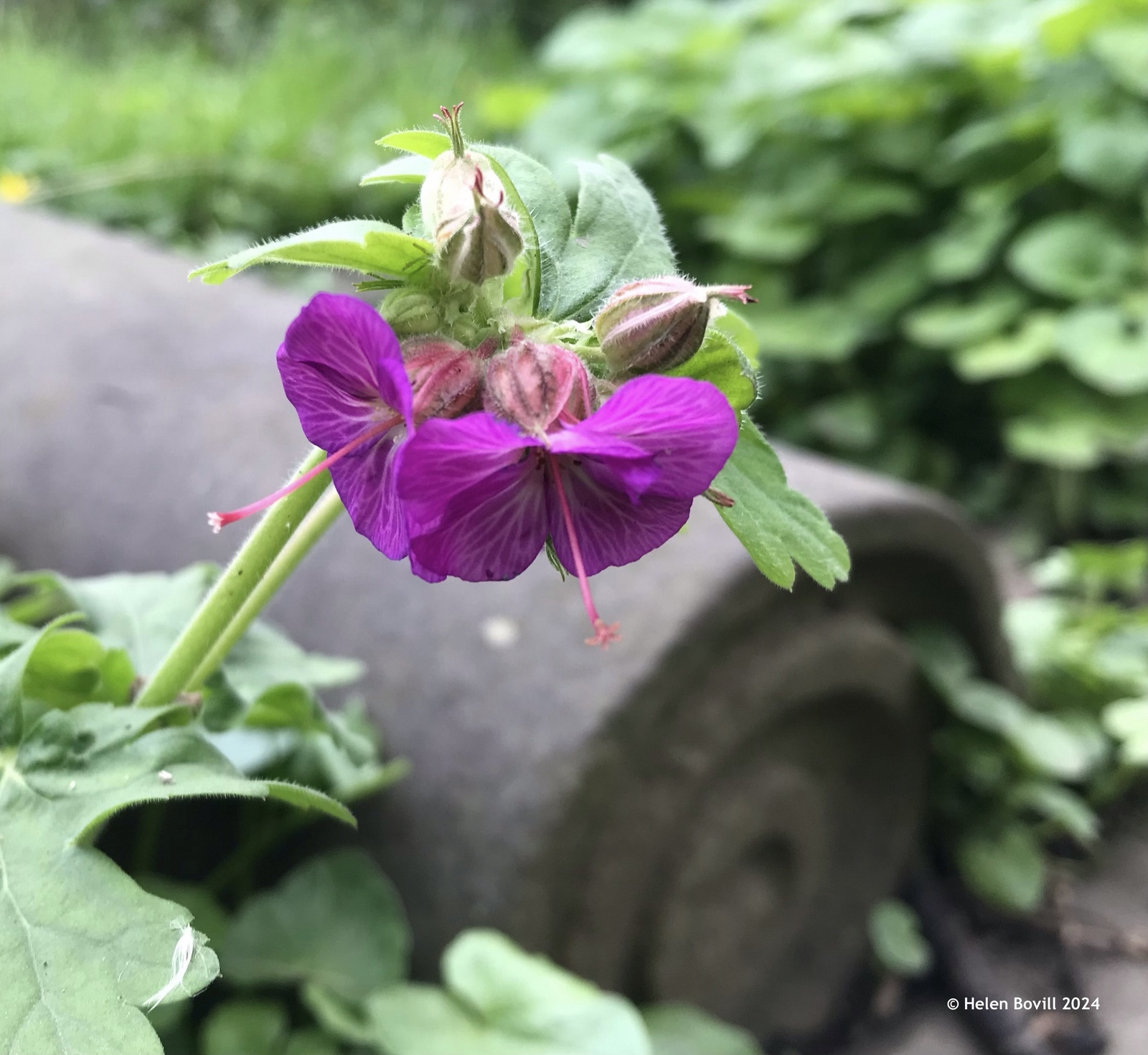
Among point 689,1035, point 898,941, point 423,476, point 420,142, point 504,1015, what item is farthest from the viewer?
point 898,941

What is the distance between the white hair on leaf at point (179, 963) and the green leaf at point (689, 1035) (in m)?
0.70

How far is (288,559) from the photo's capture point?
521 mm

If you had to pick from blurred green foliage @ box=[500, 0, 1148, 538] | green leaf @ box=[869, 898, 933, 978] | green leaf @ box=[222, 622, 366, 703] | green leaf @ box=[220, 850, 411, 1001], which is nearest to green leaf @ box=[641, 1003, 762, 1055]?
green leaf @ box=[220, 850, 411, 1001]

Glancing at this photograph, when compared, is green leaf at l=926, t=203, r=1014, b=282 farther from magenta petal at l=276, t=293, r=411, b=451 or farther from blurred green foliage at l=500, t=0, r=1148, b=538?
magenta petal at l=276, t=293, r=411, b=451

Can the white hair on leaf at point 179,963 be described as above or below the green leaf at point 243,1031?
above

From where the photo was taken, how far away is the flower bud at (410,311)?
1.48 feet

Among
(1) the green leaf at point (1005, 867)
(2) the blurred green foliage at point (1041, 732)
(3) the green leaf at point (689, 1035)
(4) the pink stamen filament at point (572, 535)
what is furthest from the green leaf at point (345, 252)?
(1) the green leaf at point (1005, 867)

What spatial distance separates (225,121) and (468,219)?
3.13 m

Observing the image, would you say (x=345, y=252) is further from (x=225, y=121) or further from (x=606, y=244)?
(x=225, y=121)

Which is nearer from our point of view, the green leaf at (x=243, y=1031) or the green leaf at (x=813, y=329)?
the green leaf at (x=243, y=1031)

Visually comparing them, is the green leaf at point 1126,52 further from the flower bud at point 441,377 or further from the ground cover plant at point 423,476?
the flower bud at point 441,377

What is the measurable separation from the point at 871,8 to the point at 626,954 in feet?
8.15

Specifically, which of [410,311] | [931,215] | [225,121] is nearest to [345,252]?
[410,311]

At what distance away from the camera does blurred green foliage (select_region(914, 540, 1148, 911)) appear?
1465 mm
